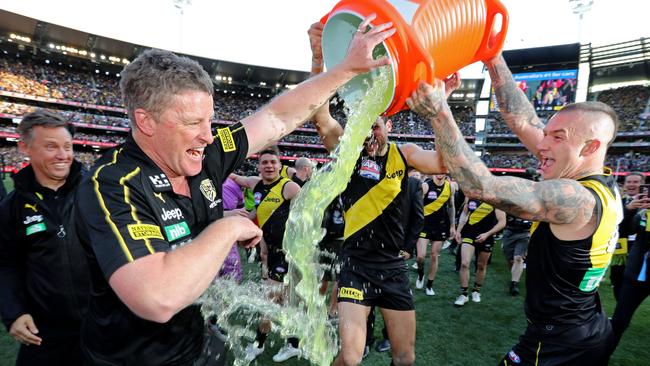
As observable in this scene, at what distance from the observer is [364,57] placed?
1815 millimetres

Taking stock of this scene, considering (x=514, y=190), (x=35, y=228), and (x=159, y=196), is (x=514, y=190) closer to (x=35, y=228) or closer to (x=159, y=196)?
(x=159, y=196)

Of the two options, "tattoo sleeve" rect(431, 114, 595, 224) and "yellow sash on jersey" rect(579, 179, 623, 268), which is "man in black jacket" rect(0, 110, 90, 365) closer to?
"tattoo sleeve" rect(431, 114, 595, 224)

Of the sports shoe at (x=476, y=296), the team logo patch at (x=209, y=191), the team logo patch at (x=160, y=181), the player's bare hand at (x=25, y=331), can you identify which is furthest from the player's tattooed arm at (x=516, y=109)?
the sports shoe at (x=476, y=296)

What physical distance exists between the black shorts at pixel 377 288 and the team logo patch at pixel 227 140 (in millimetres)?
2028

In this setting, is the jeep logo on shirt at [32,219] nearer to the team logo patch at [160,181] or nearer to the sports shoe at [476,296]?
the team logo patch at [160,181]

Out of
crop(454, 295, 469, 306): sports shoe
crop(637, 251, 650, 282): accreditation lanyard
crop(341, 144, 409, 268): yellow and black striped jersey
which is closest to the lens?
crop(341, 144, 409, 268): yellow and black striped jersey

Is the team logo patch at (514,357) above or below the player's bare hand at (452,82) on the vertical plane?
below

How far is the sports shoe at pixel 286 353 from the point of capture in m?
4.46

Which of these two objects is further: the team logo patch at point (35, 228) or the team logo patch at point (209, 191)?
the team logo patch at point (35, 228)

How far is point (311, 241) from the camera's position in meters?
2.70

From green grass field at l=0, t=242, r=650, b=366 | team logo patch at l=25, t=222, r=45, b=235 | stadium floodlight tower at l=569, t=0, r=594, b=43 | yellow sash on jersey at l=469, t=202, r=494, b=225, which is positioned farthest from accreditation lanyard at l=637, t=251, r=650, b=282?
stadium floodlight tower at l=569, t=0, r=594, b=43

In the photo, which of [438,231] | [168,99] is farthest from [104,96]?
[168,99]

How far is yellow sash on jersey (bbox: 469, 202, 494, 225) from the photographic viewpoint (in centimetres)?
748

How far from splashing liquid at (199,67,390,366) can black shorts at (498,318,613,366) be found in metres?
1.59
